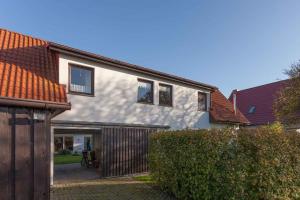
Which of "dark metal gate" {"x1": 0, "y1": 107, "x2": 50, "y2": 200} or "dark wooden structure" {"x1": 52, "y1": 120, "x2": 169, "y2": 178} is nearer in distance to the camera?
"dark metal gate" {"x1": 0, "y1": 107, "x2": 50, "y2": 200}

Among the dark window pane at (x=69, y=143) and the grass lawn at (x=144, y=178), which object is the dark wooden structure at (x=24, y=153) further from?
the dark window pane at (x=69, y=143)

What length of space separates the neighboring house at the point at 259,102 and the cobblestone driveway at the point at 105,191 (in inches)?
787

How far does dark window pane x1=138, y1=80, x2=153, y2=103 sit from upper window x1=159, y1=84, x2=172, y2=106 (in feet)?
2.49

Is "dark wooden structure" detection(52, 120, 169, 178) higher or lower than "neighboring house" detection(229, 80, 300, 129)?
lower

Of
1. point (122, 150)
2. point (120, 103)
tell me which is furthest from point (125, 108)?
point (122, 150)

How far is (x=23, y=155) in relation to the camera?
664 cm

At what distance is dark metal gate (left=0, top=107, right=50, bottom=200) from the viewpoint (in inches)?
253

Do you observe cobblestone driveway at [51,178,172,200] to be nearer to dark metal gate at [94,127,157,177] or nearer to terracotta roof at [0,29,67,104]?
dark metal gate at [94,127,157,177]

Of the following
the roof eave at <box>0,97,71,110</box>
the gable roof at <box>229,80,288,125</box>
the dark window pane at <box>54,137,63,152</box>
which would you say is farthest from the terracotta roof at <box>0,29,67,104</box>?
the gable roof at <box>229,80,288,125</box>

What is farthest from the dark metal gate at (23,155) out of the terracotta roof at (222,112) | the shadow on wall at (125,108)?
the terracotta roof at (222,112)

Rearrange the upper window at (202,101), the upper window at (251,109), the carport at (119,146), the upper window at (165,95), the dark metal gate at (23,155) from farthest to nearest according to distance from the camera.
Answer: the upper window at (251,109), the upper window at (202,101), the upper window at (165,95), the carport at (119,146), the dark metal gate at (23,155)

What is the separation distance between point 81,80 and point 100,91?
100cm

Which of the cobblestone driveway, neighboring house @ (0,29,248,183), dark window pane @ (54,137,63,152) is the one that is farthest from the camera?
dark window pane @ (54,137,63,152)

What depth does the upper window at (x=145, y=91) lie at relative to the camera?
14641mm
